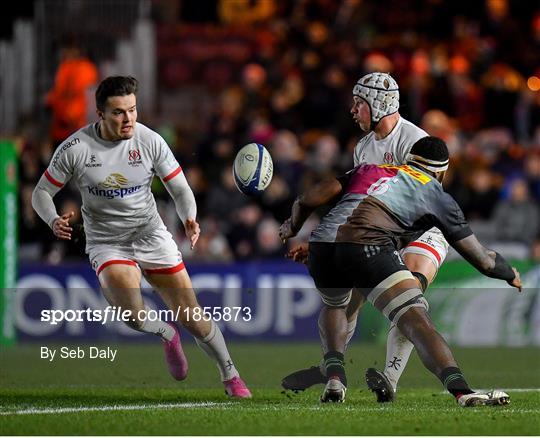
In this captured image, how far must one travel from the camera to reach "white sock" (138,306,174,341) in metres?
10.4

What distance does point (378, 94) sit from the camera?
412 inches

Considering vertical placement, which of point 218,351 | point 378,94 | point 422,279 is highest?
point 378,94

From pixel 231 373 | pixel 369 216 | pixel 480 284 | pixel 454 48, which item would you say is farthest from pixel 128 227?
pixel 454 48

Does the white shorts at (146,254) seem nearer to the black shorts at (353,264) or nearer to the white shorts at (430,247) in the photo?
the black shorts at (353,264)

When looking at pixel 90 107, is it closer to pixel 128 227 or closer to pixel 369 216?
pixel 128 227

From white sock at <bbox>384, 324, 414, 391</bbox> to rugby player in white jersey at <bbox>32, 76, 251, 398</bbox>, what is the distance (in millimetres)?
1110

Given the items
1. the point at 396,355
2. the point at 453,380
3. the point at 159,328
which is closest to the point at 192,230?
the point at 159,328

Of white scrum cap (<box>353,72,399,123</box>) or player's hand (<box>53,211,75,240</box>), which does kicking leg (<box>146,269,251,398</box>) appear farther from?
white scrum cap (<box>353,72,399,123</box>)

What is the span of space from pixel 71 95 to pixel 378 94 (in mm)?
9505

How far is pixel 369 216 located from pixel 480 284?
24.9 ft

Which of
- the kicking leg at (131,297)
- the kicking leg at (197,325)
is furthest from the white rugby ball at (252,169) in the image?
the kicking leg at (131,297)

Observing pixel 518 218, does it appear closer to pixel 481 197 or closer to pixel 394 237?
pixel 481 197

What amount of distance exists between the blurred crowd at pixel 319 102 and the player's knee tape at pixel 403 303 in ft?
21.7

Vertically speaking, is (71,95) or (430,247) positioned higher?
(71,95)
